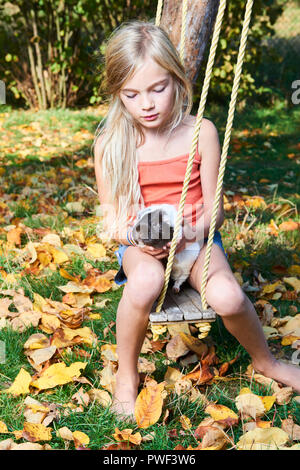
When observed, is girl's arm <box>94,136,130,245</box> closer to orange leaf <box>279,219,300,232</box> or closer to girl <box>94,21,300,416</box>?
girl <box>94,21,300,416</box>

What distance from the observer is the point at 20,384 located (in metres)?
1.81

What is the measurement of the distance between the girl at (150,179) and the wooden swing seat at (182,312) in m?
0.05

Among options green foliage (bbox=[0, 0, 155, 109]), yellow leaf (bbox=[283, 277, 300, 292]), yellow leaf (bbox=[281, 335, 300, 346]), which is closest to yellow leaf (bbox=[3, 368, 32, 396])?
yellow leaf (bbox=[281, 335, 300, 346])

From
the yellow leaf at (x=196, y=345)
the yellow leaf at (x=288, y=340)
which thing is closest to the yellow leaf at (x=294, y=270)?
the yellow leaf at (x=288, y=340)

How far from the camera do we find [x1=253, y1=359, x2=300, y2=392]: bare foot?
1.82 meters

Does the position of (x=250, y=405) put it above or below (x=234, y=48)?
below

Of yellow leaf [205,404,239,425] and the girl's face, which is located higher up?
the girl's face

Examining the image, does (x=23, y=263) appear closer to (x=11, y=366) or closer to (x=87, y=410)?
(x=11, y=366)

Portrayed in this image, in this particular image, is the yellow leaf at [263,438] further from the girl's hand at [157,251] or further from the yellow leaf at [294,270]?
the yellow leaf at [294,270]

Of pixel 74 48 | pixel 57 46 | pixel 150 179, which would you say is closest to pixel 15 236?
pixel 150 179

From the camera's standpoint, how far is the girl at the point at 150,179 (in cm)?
169

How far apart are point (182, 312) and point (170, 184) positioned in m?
0.58

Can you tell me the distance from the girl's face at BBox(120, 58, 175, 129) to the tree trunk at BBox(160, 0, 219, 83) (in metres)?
0.70

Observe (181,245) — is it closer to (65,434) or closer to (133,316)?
(133,316)
